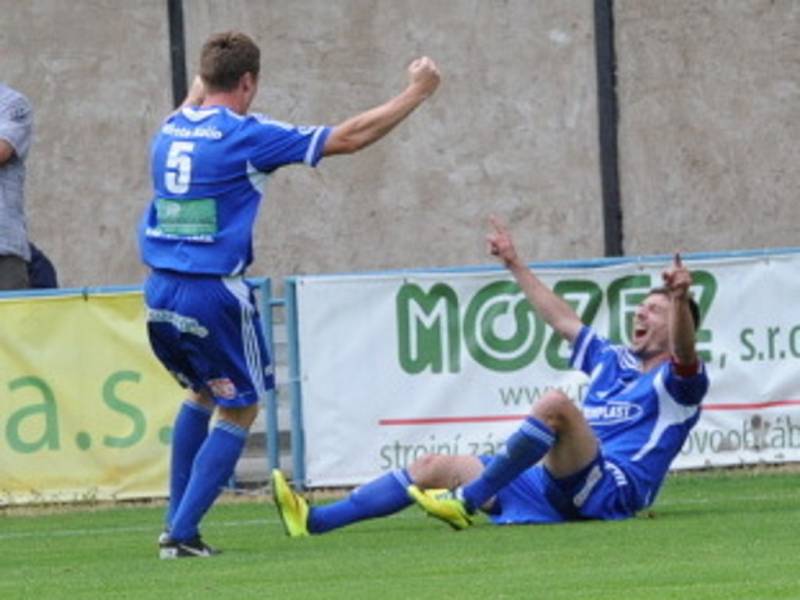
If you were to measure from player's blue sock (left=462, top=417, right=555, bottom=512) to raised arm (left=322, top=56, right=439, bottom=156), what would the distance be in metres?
1.39

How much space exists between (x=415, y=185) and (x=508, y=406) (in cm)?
450

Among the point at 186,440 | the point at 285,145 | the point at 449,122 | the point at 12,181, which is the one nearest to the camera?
the point at 285,145

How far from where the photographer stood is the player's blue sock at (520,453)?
12070mm

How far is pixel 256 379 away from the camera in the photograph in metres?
11.8

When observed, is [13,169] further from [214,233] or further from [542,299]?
[214,233]

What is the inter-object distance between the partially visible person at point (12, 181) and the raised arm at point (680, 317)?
5112 mm

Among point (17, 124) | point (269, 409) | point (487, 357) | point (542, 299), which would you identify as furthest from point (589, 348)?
point (17, 124)

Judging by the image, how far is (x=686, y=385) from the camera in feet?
40.3

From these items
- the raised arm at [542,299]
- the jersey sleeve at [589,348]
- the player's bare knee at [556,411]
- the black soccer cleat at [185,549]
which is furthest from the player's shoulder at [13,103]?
the player's bare knee at [556,411]

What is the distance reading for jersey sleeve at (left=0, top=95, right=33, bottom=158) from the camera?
16.1 m

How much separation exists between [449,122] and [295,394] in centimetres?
453

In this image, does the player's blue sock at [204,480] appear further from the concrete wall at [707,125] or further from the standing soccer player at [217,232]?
the concrete wall at [707,125]

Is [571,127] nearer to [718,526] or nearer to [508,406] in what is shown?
[508,406]

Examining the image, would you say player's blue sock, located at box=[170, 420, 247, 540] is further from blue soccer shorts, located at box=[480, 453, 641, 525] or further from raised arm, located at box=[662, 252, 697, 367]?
raised arm, located at box=[662, 252, 697, 367]
